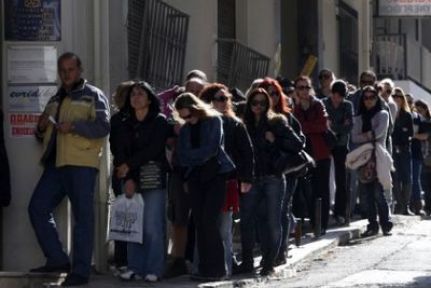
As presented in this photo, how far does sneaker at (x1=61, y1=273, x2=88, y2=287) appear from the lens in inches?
433

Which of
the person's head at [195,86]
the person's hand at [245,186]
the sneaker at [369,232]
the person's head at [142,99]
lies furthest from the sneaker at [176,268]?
the sneaker at [369,232]

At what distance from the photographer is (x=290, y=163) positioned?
12445 millimetres

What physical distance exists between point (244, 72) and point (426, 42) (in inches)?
756

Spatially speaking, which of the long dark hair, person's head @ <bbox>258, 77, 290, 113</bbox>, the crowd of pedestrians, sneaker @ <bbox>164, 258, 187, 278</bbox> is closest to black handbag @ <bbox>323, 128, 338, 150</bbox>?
the crowd of pedestrians

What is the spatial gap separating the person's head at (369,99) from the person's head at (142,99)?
4.54 meters

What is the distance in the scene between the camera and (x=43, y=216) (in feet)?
36.7

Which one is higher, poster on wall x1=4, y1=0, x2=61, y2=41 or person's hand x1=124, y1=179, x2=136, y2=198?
poster on wall x1=4, y1=0, x2=61, y2=41

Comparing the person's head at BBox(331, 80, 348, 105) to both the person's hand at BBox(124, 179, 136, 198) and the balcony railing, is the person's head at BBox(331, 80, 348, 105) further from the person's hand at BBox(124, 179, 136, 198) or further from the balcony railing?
the balcony railing

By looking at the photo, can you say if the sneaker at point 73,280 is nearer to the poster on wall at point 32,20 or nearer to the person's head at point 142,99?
the person's head at point 142,99

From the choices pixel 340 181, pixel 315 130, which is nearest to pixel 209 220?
pixel 315 130

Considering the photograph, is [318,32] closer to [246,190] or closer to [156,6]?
[156,6]

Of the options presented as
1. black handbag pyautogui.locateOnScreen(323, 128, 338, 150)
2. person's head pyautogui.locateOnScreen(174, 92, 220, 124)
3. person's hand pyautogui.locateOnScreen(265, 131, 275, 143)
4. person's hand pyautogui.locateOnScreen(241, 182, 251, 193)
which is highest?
person's head pyautogui.locateOnScreen(174, 92, 220, 124)

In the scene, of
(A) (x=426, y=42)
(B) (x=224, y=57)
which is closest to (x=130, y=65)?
(B) (x=224, y=57)

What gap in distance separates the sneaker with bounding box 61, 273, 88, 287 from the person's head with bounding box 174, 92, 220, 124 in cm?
181
